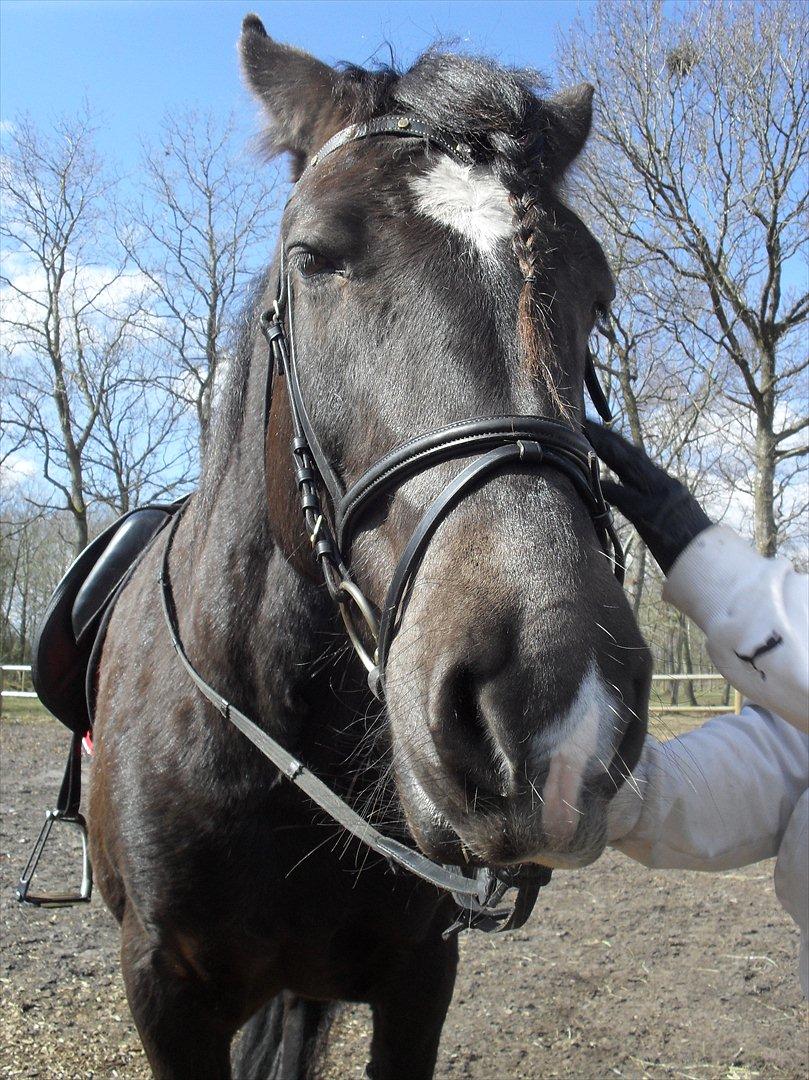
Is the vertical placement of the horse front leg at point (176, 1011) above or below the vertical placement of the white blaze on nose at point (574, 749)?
below

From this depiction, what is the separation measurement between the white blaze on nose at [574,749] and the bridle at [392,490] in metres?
0.35

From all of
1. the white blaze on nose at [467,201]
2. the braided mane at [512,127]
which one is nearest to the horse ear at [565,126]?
the braided mane at [512,127]

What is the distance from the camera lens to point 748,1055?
405cm

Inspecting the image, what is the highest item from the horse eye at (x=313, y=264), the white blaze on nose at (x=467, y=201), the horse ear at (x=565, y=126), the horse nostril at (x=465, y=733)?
the horse ear at (x=565, y=126)

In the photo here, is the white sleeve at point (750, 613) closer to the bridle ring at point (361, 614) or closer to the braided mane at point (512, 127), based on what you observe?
the braided mane at point (512, 127)

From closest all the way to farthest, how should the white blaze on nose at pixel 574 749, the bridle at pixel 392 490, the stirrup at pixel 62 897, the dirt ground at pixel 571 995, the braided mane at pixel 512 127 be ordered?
the white blaze on nose at pixel 574 749
the bridle at pixel 392 490
the braided mane at pixel 512 127
the stirrup at pixel 62 897
the dirt ground at pixel 571 995

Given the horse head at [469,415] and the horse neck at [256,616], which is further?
the horse neck at [256,616]

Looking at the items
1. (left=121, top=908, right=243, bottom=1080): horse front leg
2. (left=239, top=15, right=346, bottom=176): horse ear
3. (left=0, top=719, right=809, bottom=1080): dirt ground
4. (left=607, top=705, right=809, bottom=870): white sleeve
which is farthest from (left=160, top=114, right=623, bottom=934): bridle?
(left=0, top=719, right=809, bottom=1080): dirt ground

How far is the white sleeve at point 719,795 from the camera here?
2135mm

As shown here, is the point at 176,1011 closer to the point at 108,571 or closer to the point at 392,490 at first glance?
the point at 392,490

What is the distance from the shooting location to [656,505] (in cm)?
184

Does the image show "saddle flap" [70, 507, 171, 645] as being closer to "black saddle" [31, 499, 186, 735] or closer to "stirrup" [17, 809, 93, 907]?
"black saddle" [31, 499, 186, 735]

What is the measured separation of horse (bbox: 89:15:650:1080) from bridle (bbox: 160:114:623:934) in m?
0.01

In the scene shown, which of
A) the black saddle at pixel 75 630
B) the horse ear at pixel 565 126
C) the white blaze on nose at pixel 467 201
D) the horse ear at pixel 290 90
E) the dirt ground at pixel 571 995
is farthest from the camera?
the dirt ground at pixel 571 995
